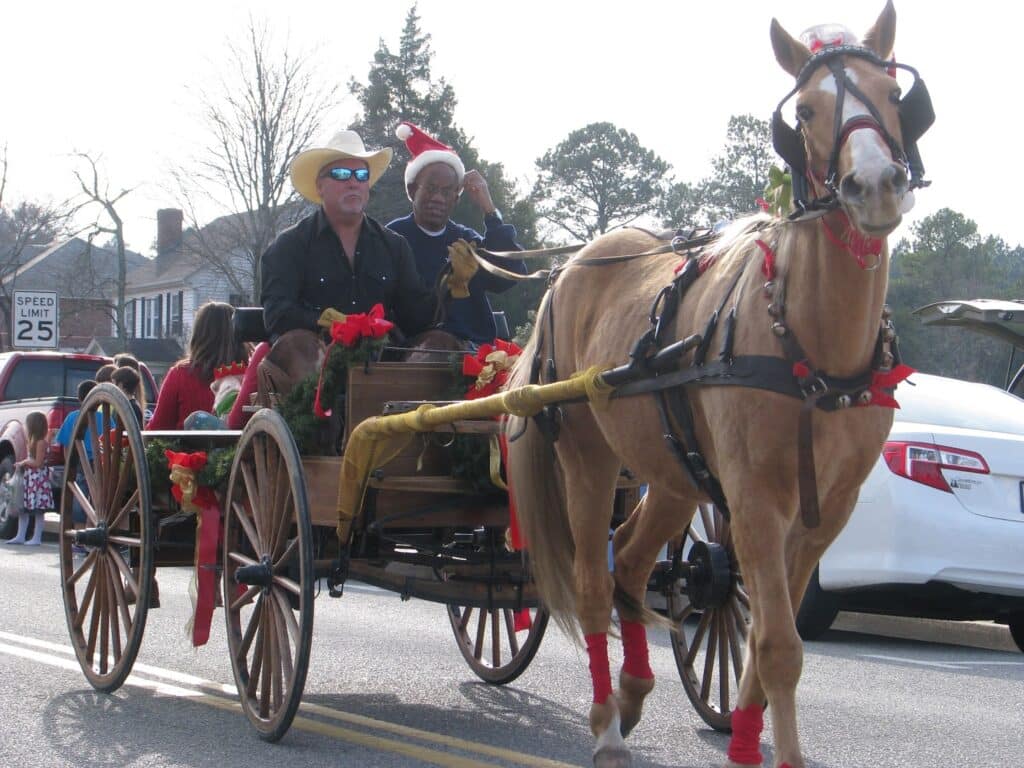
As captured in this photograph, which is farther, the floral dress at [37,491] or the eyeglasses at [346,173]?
the floral dress at [37,491]

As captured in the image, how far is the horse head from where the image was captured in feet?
11.9

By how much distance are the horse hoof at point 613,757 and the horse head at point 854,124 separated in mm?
2129

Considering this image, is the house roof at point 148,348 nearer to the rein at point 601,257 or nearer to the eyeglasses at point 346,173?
the eyeglasses at point 346,173

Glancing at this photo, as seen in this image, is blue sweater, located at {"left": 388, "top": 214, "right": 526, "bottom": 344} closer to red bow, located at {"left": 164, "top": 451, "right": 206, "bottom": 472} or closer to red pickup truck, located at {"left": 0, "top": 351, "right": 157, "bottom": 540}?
red bow, located at {"left": 164, "top": 451, "right": 206, "bottom": 472}

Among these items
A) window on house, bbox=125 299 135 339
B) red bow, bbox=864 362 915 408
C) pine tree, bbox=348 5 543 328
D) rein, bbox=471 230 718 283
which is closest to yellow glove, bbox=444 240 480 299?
rein, bbox=471 230 718 283

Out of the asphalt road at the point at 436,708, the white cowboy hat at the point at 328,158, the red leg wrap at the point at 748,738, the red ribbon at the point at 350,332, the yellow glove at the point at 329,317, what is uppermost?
the white cowboy hat at the point at 328,158

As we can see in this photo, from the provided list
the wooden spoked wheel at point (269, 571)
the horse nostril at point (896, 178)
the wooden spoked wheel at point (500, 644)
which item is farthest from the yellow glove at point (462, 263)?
the horse nostril at point (896, 178)

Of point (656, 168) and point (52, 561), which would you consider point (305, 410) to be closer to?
point (52, 561)

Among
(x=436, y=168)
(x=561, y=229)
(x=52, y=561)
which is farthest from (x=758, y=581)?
(x=561, y=229)

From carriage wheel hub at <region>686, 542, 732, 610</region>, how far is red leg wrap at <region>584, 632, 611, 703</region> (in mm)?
717

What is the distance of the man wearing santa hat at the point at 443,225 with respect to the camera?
7188 mm

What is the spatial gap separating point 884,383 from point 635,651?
1.87m

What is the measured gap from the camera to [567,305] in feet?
18.7

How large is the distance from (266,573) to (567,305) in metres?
1.69
